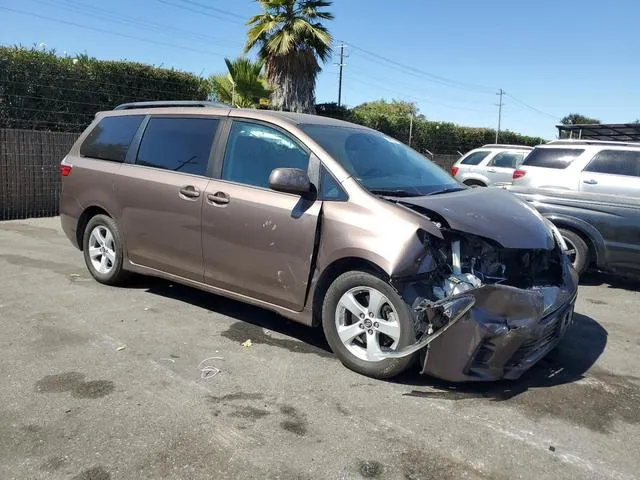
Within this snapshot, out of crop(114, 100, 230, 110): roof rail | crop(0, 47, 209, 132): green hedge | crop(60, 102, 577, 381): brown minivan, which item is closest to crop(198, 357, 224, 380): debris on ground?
crop(60, 102, 577, 381): brown minivan

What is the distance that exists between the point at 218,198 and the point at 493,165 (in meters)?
11.4

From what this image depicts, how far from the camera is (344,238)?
158 inches

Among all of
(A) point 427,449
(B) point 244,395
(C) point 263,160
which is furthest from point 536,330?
(C) point 263,160

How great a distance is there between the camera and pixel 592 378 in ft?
13.7

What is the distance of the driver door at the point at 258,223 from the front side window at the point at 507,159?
11130 mm

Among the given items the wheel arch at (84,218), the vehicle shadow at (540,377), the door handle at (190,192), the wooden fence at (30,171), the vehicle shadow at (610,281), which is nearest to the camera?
the vehicle shadow at (540,377)

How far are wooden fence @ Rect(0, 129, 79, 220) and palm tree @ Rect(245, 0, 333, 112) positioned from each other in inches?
274

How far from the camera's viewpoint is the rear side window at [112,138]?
5.75 metres

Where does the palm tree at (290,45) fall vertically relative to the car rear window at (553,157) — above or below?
above

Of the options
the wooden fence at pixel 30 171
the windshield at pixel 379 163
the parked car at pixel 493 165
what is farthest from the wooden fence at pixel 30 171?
the parked car at pixel 493 165

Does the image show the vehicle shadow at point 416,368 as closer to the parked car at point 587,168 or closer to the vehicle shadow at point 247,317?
the vehicle shadow at point 247,317

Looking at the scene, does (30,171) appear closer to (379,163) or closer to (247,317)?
(247,317)

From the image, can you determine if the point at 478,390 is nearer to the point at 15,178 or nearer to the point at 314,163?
the point at 314,163

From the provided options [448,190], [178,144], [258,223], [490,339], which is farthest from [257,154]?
[490,339]
